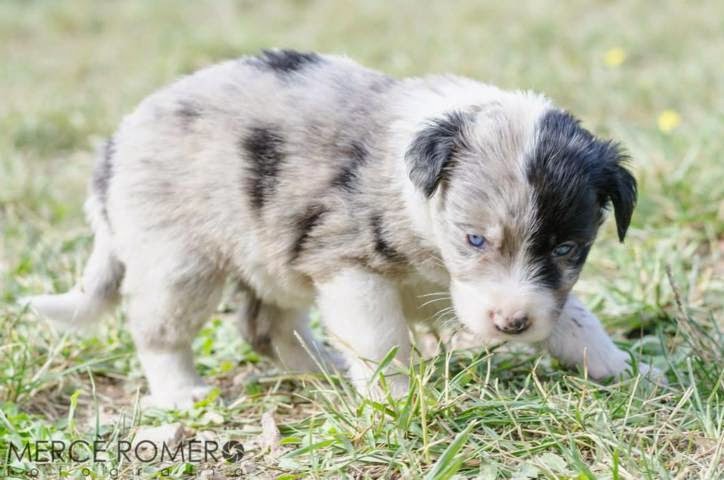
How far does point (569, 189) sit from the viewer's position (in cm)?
351

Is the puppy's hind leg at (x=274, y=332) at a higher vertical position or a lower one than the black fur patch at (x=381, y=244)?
lower

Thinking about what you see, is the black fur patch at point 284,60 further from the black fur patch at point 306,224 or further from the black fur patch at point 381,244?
the black fur patch at point 381,244

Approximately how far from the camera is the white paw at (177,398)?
445 centimetres

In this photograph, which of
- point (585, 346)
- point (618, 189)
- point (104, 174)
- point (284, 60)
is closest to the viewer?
point (618, 189)

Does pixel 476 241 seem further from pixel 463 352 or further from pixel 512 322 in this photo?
pixel 463 352

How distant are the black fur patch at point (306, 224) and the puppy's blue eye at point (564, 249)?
39.5 inches

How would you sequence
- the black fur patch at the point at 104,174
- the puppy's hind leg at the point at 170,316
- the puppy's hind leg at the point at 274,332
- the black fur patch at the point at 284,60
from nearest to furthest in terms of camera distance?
the puppy's hind leg at the point at 170,316
the black fur patch at the point at 284,60
the black fur patch at the point at 104,174
the puppy's hind leg at the point at 274,332

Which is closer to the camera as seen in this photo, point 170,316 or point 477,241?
point 477,241

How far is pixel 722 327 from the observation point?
4703 millimetres

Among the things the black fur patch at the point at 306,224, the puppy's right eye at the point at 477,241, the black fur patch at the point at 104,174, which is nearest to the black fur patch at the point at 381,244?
the black fur patch at the point at 306,224

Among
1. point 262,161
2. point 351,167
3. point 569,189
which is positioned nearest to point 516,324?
point 569,189

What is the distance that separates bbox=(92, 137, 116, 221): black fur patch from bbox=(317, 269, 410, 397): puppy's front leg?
4.20 ft

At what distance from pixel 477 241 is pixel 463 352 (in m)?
0.87

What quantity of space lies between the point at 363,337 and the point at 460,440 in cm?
81
